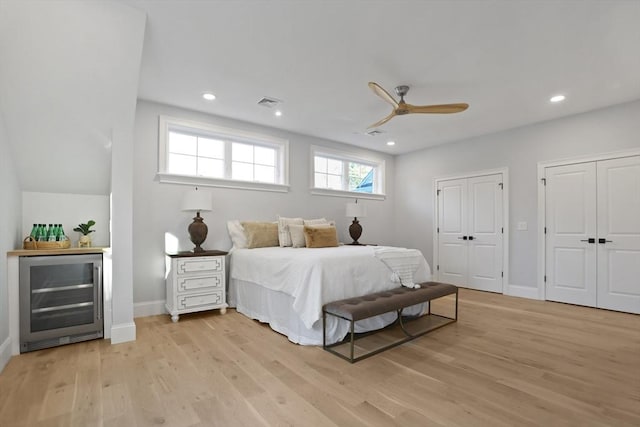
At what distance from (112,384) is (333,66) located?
Result: 3.09 meters

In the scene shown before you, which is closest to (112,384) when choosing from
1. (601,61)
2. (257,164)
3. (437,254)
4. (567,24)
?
(257,164)

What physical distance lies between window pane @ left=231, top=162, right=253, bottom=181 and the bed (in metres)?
1.34

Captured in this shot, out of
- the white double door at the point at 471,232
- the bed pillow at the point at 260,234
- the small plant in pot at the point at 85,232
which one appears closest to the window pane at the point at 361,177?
the white double door at the point at 471,232

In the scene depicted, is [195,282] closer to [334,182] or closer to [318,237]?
[318,237]

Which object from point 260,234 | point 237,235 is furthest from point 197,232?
point 260,234

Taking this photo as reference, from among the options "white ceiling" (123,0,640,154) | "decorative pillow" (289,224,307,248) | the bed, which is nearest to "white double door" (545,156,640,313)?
"white ceiling" (123,0,640,154)

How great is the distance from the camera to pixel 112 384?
2123mm

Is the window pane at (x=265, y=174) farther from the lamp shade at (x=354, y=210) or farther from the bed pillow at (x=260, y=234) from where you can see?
the lamp shade at (x=354, y=210)

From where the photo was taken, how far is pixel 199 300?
3.68m

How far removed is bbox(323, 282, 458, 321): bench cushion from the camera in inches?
100

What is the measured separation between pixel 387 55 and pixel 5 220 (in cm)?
348

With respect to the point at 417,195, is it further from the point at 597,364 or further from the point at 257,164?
the point at 597,364

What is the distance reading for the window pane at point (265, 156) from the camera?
4.85 m

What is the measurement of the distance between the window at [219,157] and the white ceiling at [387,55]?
1.04 feet
